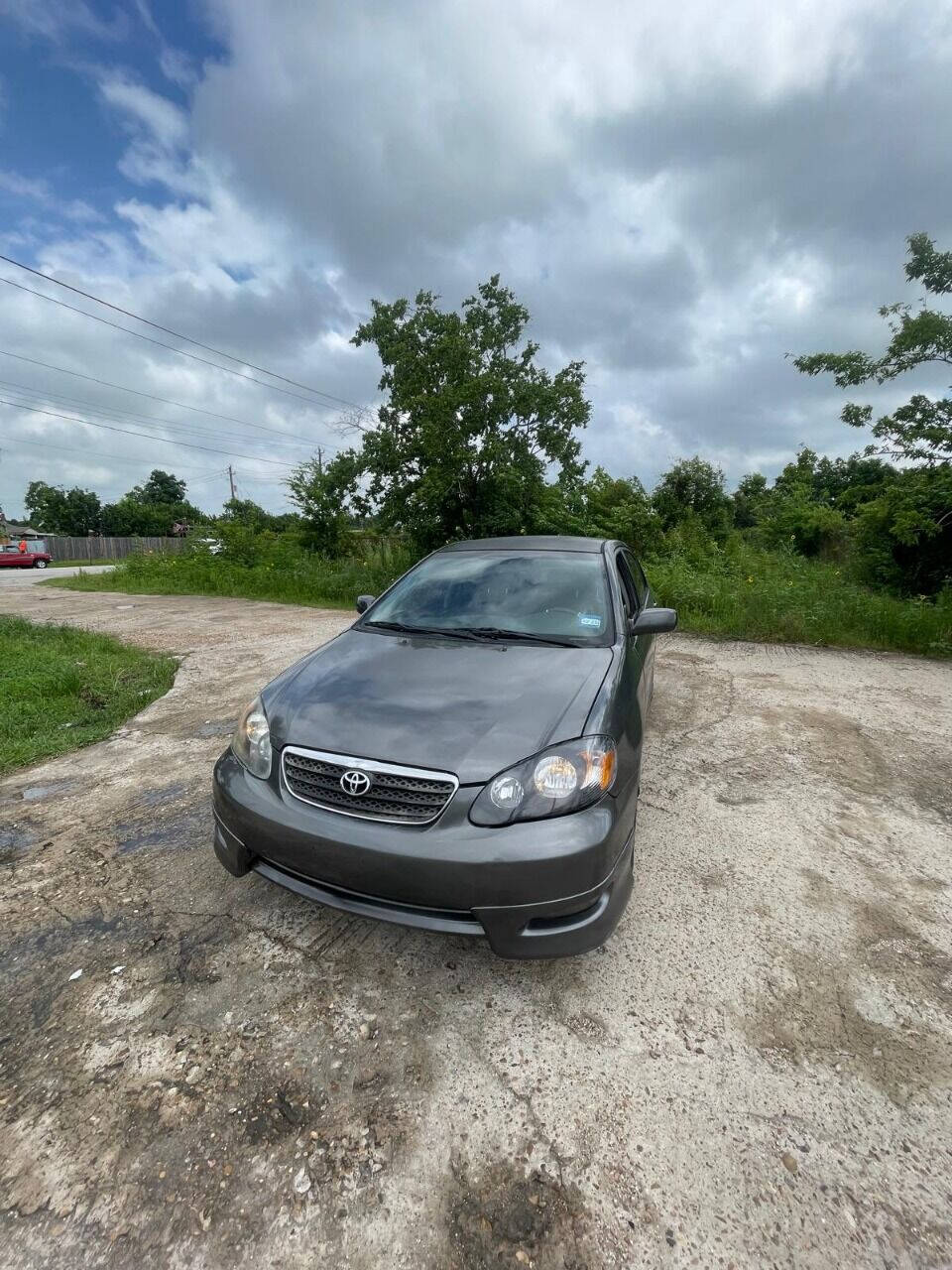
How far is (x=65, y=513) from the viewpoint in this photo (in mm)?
65062

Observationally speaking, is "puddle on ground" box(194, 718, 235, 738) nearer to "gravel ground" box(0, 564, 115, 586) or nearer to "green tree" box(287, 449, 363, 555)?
"green tree" box(287, 449, 363, 555)

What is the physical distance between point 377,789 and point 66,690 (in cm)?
474

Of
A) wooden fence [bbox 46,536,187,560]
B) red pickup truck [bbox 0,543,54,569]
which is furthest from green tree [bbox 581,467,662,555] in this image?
wooden fence [bbox 46,536,187,560]

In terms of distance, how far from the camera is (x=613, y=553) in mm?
3424

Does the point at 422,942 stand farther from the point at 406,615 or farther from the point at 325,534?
the point at 325,534

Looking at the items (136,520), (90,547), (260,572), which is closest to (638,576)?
(260,572)

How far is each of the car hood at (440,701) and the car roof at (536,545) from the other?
1.08 metres

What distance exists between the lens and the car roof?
3.33 metres

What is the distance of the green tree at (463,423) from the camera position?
38.7 ft

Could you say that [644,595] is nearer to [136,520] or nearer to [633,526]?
[633,526]

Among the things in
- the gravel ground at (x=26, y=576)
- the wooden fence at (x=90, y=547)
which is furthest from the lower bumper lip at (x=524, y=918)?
the wooden fence at (x=90, y=547)

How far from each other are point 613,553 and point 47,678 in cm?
521

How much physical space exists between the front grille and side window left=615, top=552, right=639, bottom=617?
5.26ft

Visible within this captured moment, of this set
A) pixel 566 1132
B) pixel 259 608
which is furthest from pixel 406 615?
pixel 259 608
